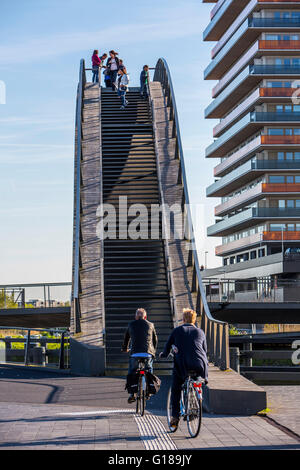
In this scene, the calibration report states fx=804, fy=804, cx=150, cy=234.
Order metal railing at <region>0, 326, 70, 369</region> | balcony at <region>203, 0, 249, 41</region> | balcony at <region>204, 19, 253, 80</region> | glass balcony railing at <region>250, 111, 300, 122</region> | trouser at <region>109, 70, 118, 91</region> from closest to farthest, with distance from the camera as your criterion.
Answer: metal railing at <region>0, 326, 70, 369</region>, trouser at <region>109, 70, 118, 91</region>, glass balcony railing at <region>250, 111, 300, 122</region>, balcony at <region>204, 19, 253, 80</region>, balcony at <region>203, 0, 249, 41</region>

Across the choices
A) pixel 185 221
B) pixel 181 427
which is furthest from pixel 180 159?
pixel 181 427

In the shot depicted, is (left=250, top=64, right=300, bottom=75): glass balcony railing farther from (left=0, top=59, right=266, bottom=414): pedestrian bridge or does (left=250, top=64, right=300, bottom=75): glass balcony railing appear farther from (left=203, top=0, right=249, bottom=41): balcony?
(left=0, top=59, right=266, bottom=414): pedestrian bridge

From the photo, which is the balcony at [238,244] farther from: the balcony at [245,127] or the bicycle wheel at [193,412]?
the bicycle wheel at [193,412]

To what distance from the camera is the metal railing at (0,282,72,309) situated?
32188 mm

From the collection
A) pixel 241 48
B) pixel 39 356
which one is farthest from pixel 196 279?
pixel 241 48

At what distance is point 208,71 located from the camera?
313 feet

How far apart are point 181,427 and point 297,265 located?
5518 cm

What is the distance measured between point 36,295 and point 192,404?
2335 centimetres

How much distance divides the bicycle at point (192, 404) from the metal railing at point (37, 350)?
9.22 m

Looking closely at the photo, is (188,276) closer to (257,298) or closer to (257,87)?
(257,298)

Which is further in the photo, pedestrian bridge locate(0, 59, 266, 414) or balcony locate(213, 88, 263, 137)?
balcony locate(213, 88, 263, 137)

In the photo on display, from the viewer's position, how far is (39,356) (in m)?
19.7

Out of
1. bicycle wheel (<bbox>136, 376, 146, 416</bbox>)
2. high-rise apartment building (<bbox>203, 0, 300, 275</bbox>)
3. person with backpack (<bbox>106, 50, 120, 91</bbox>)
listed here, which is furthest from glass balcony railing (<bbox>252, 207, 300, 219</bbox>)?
bicycle wheel (<bbox>136, 376, 146, 416</bbox>)

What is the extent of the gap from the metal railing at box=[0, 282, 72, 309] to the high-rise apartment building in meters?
40.2
